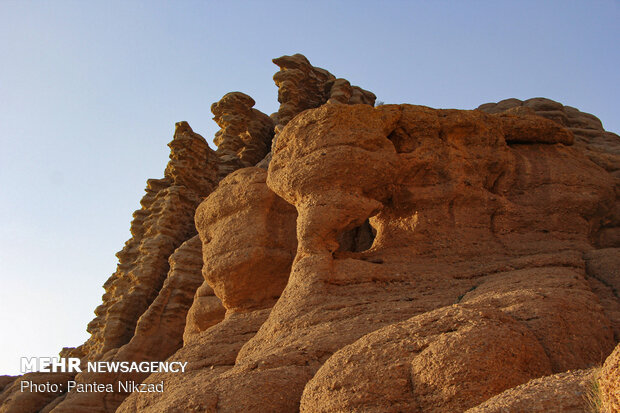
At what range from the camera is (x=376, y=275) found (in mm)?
9516

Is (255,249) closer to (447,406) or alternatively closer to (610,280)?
(610,280)

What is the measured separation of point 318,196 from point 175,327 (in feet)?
24.6

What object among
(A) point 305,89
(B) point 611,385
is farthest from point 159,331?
(B) point 611,385

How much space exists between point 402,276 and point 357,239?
3.45m

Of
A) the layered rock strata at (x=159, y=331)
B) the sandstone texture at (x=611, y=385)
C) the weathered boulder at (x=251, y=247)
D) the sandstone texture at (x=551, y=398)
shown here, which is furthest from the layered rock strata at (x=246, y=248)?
the sandstone texture at (x=611, y=385)

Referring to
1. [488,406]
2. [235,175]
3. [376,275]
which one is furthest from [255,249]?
[488,406]

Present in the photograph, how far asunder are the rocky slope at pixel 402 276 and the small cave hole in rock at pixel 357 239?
4cm

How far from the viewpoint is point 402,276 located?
9570 mm

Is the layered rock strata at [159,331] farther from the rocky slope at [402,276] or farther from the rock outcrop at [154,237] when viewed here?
the rock outcrop at [154,237]

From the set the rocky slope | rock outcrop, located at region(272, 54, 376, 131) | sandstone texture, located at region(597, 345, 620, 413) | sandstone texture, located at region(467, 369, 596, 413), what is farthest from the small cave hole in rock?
sandstone texture, located at region(597, 345, 620, 413)

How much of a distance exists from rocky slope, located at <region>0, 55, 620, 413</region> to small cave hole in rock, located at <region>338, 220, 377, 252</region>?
0.04 meters

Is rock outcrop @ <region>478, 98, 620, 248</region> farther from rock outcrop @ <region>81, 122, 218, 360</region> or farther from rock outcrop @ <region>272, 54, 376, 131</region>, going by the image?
rock outcrop @ <region>81, 122, 218, 360</region>

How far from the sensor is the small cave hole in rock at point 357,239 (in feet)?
42.1

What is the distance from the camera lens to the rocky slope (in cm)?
573
